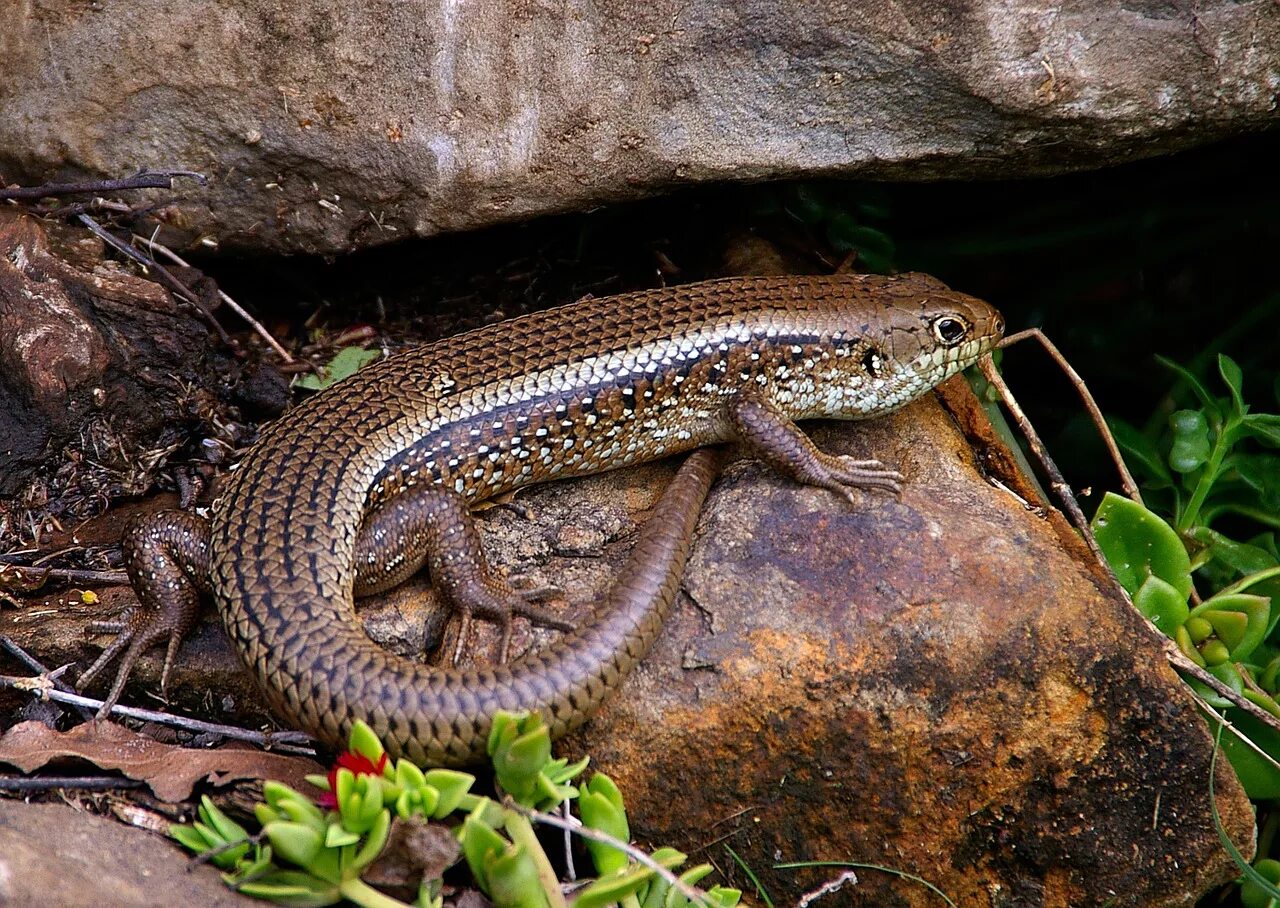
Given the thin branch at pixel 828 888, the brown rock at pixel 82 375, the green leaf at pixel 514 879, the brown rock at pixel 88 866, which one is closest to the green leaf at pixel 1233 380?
the thin branch at pixel 828 888

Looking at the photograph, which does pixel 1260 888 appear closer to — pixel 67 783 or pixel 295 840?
pixel 295 840

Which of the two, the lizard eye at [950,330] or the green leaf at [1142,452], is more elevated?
the lizard eye at [950,330]

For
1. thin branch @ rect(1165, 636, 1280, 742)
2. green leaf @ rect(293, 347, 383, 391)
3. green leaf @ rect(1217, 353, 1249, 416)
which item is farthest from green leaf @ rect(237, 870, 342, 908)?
green leaf @ rect(1217, 353, 1249, 416)

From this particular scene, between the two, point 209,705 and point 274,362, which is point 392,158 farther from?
point 209,705

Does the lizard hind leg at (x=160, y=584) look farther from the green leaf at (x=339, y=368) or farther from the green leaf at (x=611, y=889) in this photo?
the green leaf at (x=611, y=889)

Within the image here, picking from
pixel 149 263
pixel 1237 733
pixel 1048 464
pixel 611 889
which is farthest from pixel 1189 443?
pixel 149 263

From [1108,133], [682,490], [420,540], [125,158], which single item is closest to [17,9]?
[125,158]
